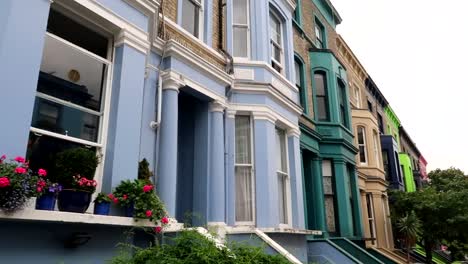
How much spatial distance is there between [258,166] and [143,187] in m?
3.74

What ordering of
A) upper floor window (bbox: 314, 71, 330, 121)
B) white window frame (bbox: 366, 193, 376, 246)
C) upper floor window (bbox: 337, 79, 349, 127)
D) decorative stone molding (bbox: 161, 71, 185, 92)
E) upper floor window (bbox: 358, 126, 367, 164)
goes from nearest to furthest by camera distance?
decorative stone molding (bbox: 161, 71, 185, 92), upper floor window (bbox: 314, 71, 330, 121), upper floor window (bbox: 337, 79, 349, 127), white window frame (bbox: 366, 193, 376, 246), upper floor window (bbox: 358, 126, 367, 164)

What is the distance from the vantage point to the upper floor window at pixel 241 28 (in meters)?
9.27

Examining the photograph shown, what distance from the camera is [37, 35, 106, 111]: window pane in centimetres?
460

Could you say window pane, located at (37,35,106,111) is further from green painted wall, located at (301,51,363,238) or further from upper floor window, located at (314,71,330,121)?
upper floor window, located at (314,71,330,121)

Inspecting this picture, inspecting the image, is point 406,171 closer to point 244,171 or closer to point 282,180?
point 282,180

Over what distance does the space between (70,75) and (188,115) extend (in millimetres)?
3276

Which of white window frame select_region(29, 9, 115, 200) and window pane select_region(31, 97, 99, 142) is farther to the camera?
white window frame select_region(29, 9, 115, 200)

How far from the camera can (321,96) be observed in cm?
1373

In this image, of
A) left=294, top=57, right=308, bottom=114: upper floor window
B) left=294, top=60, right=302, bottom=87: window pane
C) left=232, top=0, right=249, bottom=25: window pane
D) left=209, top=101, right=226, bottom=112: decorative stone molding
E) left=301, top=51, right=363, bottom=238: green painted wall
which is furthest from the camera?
left=294, top=60, right=302, bottom=87: window pane

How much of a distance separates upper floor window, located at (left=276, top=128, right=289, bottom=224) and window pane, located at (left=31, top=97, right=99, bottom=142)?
16.3 ft

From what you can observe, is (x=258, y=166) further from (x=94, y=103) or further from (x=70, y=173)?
(x=70, y=173)

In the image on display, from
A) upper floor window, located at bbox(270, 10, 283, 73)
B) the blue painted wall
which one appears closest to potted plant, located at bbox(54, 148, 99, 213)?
the blue painted wall

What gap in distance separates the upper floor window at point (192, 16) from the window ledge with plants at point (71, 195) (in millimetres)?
3608

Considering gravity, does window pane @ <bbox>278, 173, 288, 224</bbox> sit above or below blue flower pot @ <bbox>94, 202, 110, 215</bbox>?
above
